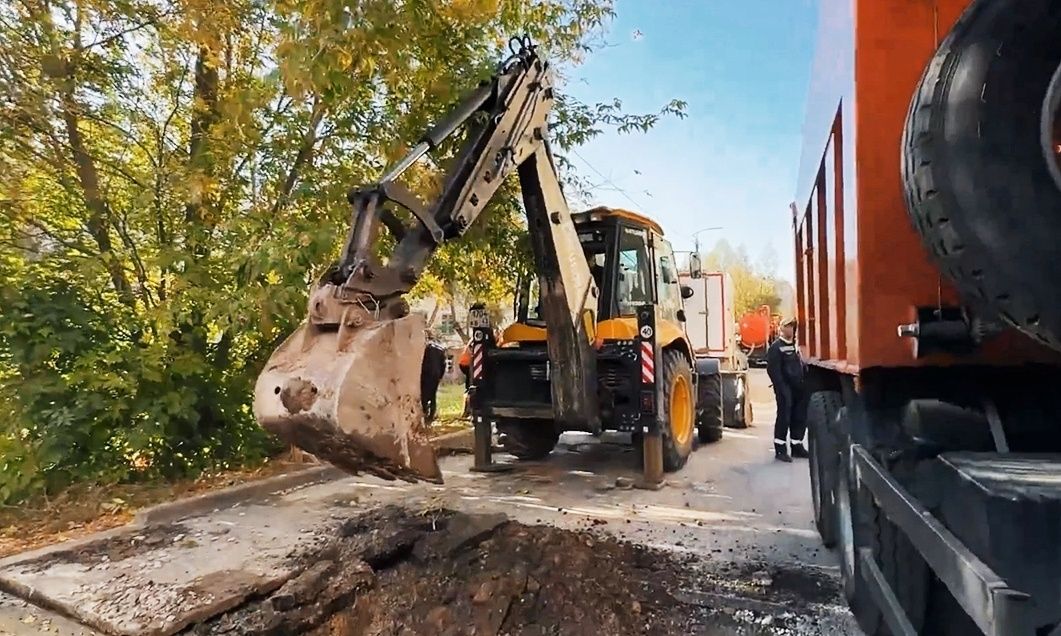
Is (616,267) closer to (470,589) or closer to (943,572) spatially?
(470,589)

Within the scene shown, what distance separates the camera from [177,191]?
22.1ft

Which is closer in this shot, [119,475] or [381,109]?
[119,475]

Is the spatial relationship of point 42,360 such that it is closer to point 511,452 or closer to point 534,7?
point 511,452

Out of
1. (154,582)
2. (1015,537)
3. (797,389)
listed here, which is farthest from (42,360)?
(797,389)

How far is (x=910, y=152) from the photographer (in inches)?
81.5

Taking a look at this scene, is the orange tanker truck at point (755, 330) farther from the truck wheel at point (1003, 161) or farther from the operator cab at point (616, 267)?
the truck wheel at point (1003, 161)

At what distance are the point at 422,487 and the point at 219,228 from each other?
3.16 m

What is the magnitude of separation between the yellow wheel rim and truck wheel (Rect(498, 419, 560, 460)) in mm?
1382

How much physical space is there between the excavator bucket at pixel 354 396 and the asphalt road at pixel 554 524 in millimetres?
1145

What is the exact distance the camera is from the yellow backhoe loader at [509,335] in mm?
3768

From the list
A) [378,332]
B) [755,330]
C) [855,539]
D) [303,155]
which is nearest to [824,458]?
[855,539]

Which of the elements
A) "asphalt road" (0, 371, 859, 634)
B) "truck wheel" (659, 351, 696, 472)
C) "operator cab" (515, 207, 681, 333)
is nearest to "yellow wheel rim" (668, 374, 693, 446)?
"truck wheel" (659, 351, 696, 472)

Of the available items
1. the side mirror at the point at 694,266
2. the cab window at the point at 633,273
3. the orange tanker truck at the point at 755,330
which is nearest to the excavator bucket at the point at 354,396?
the cab window at the point at 633,273

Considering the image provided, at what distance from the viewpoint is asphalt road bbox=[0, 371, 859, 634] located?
4.02 meters
